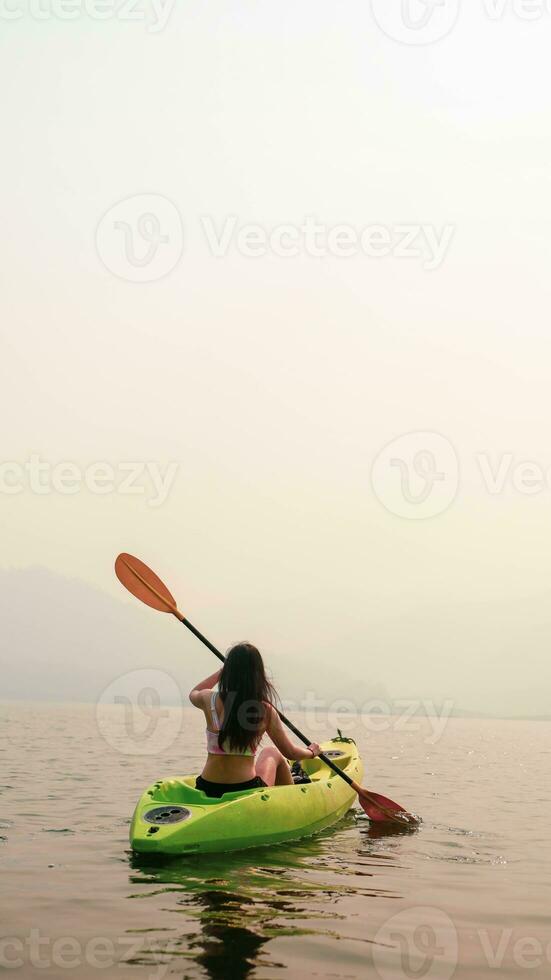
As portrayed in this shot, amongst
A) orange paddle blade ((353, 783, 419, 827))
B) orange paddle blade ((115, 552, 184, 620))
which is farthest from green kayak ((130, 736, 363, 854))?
orange paddle blade ((115, 552, 184, 620))

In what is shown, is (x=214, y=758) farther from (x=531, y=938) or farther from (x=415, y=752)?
(x=415, y=752)

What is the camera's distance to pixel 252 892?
583cm

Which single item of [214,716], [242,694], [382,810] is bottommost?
[382,810]

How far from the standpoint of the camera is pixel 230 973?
4.18m

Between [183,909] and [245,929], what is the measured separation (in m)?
0.55

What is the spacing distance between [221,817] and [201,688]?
1.06m

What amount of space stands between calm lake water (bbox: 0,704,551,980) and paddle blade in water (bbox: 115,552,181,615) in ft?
7.36

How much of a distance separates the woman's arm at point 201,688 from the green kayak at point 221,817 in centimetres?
72

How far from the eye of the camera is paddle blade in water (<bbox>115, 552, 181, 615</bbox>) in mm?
10211

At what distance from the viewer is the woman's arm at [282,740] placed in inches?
299
